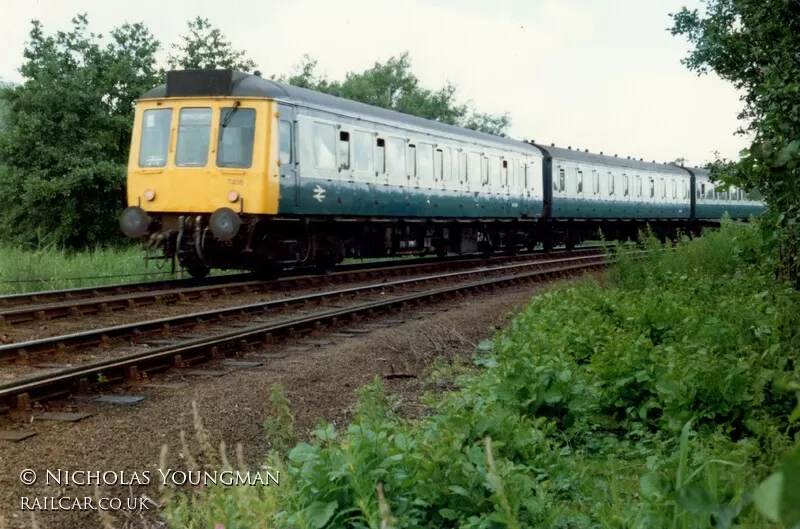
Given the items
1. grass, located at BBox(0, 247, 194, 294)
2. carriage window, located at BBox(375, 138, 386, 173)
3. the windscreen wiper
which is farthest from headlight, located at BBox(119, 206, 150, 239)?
carriage window, located at BBox(375, 138, 386, 173)

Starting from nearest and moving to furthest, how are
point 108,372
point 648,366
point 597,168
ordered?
point 648,366
point 108,372
point 597,168

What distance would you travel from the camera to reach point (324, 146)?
51.1 ft

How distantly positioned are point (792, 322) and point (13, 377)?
602 centimetres

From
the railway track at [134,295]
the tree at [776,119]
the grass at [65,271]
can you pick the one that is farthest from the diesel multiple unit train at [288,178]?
the tree at [776,119]

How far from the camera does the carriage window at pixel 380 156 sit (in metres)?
17.4

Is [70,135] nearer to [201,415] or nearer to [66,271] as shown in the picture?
[66,271]

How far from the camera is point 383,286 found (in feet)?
48.0

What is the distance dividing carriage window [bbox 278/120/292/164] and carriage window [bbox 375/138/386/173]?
305cm

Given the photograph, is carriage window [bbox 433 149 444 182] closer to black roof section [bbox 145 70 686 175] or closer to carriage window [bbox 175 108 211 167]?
black roof section [bbox 145 70 686 175]

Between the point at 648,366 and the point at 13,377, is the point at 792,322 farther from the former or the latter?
the point at 13,377

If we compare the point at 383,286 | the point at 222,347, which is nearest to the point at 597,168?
the point at 383,286

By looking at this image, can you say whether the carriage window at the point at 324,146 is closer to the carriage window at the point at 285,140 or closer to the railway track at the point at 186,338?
the carriage window at the point at 285,140

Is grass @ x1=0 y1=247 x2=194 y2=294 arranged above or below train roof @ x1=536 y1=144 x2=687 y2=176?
below

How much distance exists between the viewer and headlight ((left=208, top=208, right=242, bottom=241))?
44.9 ft
